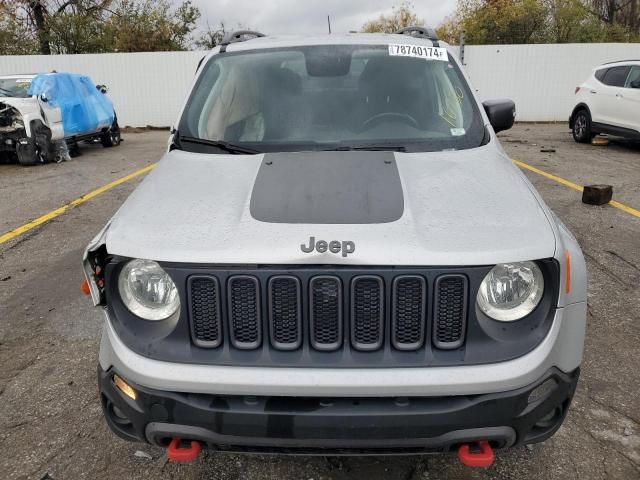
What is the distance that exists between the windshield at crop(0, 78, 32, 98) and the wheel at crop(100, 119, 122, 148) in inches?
98.3

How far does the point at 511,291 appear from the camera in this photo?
197 cm

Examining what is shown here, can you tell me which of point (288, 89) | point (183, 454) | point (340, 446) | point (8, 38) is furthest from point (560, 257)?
point (8, 38)

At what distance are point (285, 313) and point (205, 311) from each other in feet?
0.94

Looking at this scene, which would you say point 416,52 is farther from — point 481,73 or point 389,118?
point 481,73

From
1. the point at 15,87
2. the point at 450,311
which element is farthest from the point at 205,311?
the point at 15,87

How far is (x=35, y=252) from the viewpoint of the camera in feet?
18.9

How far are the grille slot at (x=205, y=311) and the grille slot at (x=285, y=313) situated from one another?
0.19 m

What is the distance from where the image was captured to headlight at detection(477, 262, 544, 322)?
1.95m

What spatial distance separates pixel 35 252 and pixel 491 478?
202 inches

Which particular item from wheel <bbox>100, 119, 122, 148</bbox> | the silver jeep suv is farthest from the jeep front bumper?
wheel <bbox>100, 119, 122, 148</bbox>

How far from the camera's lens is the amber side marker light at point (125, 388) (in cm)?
196

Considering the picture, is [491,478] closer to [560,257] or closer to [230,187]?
[560,257]

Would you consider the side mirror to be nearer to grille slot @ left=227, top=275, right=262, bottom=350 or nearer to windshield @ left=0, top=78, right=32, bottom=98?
grille slot @ left=227, top=275, right=262, bottom=350

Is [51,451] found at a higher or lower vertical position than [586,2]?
lower
